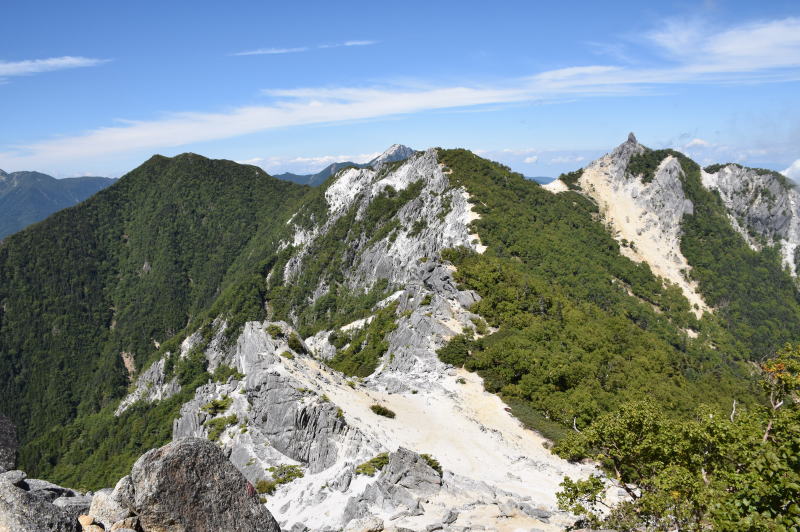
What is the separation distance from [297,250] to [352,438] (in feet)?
396

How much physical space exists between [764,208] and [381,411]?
515ft

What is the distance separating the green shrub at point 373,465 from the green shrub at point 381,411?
8658mm

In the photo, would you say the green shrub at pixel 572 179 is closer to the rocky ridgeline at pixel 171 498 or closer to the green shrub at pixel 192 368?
the green shrub at pixel 192 368

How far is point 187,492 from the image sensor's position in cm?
1406

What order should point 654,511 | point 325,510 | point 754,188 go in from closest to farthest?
1. point 654,511
2. point 325,510
3. point 754,188

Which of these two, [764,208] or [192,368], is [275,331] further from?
[764,208]

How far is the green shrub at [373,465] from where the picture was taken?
29972 millimetres

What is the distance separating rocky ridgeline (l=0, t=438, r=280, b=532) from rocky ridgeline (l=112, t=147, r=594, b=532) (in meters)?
1.37

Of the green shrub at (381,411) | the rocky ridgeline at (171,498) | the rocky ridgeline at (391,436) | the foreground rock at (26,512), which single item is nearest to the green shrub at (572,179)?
the rocky ridgeline at (391,436)

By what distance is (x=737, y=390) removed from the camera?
64500 millimetres

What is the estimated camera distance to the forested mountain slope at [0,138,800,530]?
3591 cm

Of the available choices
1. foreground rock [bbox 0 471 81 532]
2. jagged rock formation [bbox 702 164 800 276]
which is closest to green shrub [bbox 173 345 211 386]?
foreground rock [bbox 0 471 81 532]

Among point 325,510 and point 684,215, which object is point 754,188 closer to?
point 684,215

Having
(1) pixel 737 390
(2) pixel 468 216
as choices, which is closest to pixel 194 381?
(2) pixel 468 216
